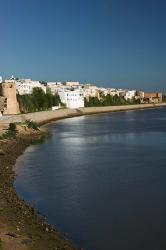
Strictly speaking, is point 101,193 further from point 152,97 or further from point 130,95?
point 152,97

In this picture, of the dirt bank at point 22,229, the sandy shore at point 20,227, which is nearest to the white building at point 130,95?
the sandy shore at point 20,227

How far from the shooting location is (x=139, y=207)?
9.56 metres

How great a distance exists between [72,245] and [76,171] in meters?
7.36

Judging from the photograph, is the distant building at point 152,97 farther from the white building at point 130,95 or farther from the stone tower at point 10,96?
the stone tower at point 10,96

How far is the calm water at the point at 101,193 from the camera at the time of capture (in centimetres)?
782

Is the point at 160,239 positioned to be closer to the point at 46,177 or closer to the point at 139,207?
the point at 139,207

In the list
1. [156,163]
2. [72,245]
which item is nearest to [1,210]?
[72,245]

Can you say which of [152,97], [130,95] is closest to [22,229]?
[130,95]

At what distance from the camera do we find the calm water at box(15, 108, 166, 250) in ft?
25.7

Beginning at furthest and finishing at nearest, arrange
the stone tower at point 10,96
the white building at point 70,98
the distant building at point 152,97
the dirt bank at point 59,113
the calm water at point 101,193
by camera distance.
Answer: the distant building at point 152,97 < the white building at point 70,98 < the stone tower at point 10,96 < the dirt bank at point 59,113 < the calm water at point 101,193

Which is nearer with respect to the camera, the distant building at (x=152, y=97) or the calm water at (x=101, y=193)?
the calm water at (x=101, y=193)

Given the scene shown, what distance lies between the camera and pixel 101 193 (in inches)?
435

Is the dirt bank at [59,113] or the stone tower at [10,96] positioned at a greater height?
the stone tower at [10,96]

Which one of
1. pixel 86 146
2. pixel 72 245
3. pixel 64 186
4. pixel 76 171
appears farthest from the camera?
pixel 86 146
